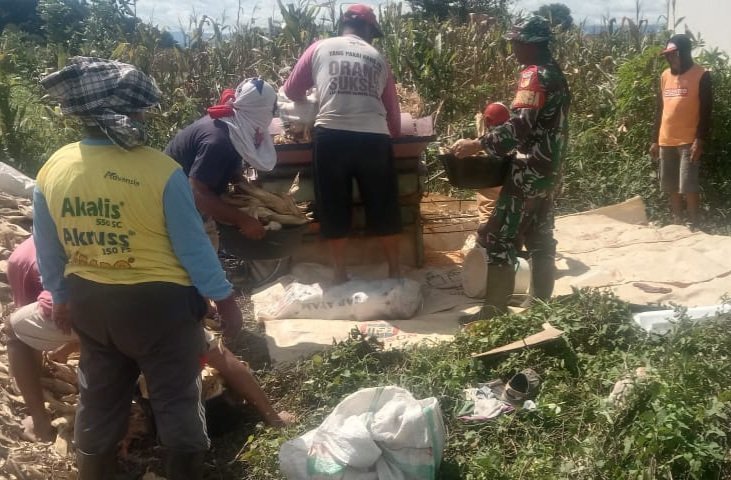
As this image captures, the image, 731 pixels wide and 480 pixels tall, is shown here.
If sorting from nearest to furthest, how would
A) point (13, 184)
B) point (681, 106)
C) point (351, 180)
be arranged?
point (351, 180) < point (13, 184) < point (681, 106)

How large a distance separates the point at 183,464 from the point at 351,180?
2.71 m

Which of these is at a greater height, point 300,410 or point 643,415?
point 643,415

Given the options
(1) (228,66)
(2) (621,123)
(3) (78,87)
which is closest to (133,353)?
(3) (78,87)

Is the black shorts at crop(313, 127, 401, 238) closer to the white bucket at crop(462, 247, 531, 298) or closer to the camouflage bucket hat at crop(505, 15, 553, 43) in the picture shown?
the white bucket at crop(462, 247, 531, 298)

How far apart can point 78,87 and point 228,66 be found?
764 centimetres

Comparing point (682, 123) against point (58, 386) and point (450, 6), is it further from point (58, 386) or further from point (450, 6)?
point (450, 6)

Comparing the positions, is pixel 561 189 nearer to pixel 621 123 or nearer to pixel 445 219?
pixel 621 123

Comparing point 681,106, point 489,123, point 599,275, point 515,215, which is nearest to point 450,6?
point 681,106

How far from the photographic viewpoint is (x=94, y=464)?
2.79 metres

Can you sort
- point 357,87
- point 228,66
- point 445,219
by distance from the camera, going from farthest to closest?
1. point 228,66
2. point 445,219
3. point 357,87

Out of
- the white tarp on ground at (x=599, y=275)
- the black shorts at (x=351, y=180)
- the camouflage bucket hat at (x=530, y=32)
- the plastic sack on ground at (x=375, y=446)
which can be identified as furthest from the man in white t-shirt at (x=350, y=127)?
the plastic sack on ground at (x=375, y=446)

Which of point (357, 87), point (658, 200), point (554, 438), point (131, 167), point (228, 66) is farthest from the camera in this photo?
point (228, 66)

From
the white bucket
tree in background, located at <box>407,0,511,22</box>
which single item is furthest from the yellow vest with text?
tree in background, located at <box>407,0,511,22</box>

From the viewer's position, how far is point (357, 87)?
4.80m
